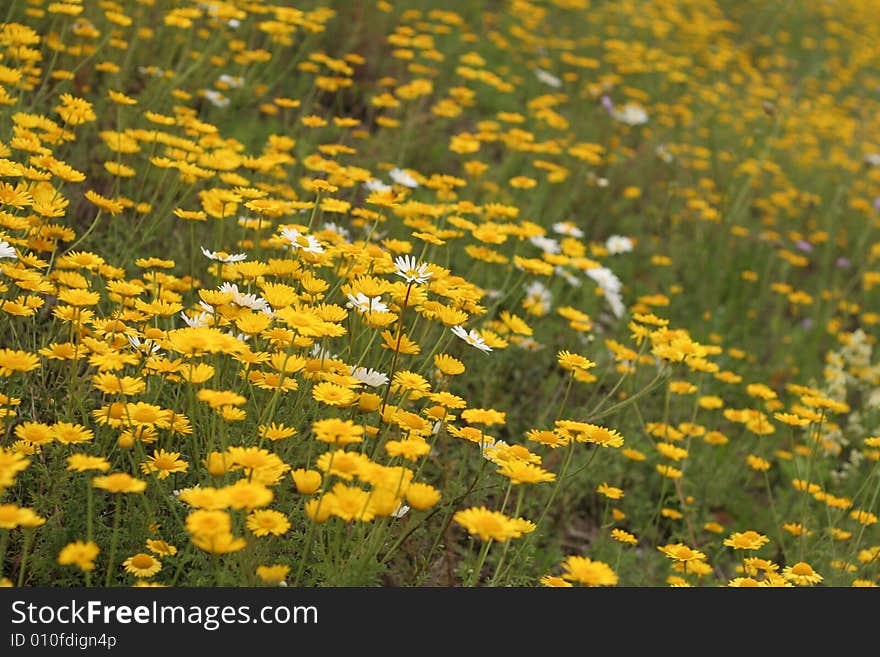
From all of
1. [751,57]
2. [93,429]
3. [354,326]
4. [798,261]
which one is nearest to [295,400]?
[354,326]

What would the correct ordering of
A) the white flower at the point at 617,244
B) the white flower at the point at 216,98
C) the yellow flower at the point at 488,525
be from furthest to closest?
the white flower at the point at 617,244 < the white flower at the point at 216,98 < the yellow flower at the point at 488,525

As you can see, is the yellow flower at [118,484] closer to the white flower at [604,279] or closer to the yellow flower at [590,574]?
the yellow flower at [590,574]

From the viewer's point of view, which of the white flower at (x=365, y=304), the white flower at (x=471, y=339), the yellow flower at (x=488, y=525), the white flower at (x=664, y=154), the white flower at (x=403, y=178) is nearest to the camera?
the yellow flower at (x=488, y=525)

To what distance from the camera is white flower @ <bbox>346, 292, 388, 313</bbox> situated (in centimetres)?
227

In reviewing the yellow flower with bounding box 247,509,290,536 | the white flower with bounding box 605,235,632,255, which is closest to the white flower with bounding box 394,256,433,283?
the yellow flower with bounding box 247,509,290,536

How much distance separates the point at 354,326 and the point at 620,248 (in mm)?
2566

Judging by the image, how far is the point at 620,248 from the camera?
15.3ft

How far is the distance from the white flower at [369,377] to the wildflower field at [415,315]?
2 centimetres

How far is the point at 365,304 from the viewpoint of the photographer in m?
2.30

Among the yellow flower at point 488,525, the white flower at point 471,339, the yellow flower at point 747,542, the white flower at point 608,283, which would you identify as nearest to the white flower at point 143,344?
the white flower at point 471,339

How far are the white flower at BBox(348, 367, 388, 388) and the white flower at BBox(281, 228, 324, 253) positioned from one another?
0.40 m

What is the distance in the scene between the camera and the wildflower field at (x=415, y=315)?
2004 millimetres

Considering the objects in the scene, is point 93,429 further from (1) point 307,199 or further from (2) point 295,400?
(1) point 307,199

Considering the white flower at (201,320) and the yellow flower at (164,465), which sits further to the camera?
the white flower at (201,320)
